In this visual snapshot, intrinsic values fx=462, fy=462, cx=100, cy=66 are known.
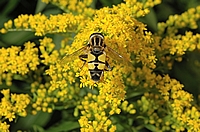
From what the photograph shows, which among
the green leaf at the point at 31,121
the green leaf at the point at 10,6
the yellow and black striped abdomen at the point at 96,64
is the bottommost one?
the green leaf at the point at 31,121

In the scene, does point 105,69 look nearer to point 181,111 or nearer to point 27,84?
point 181,111

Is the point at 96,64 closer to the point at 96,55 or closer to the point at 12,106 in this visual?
the point at 96,55

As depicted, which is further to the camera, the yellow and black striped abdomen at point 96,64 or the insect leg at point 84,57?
the insect leg at point 84,57

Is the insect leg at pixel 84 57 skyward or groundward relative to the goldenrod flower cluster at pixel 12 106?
skyward

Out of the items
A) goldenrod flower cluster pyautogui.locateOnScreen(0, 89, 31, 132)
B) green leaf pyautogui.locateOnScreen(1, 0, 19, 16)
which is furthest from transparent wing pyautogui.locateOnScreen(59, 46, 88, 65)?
green leaf pyautogui.locateOnScreen(1, 0, 19, 16)

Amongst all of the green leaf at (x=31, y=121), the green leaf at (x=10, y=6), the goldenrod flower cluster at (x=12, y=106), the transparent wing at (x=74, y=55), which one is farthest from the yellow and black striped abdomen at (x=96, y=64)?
the green leaf at (x=10, y=6)

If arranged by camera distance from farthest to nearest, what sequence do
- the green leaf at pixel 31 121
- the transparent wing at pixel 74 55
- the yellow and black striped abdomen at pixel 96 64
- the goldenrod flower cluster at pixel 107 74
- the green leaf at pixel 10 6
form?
the green leaf at pixel 10 6, the green leaf at pixel 31 121, the goldenrod flower cluster at pixel 107 74, the transparent wing at pixel 74 55, the yellow and black striped abdomen at pixel 96 64

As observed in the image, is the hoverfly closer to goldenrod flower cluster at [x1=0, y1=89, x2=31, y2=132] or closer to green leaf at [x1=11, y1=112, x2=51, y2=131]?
goldenrod flower cluster at [x1=0, y1=89, x2=31, y2=132]

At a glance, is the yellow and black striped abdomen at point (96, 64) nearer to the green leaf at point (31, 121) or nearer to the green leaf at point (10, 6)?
the green leaf at point (31, 121)

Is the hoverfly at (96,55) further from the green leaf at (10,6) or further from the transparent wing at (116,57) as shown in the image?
the green leaf at (10,6)

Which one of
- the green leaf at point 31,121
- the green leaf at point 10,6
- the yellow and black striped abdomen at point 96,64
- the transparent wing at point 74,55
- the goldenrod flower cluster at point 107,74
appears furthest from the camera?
A: the green leaf at point 10,6
